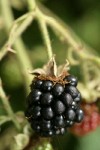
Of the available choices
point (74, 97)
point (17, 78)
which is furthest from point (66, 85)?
point (17, 78)

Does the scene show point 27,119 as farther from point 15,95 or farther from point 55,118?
point 15,95

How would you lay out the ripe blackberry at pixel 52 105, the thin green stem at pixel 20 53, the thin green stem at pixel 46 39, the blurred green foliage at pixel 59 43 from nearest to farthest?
the ripe blackberry at pixel 52 105, the thin green stem at pixel 46 39, the thin green stem at pixel 20 53, the blurred green foliage at pixel 59 43

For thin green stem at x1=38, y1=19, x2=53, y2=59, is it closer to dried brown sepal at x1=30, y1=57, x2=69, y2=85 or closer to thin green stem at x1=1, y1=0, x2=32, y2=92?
dried brown sepal at x1=30, y1=57, x2=69, y2=85

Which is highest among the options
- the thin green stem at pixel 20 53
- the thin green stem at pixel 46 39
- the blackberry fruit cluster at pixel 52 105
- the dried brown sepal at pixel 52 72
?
the thin green stem at pixel 20 53

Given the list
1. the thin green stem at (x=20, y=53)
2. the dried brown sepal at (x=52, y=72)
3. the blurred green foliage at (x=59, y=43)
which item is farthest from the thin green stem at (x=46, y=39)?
the blurred green foliage at (x=59, y=43)

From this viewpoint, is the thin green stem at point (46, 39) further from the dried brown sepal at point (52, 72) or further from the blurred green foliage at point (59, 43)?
the blurred green foliage at point (59, 43)

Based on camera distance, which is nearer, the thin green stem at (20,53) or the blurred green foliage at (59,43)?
the thin green stem at (20,53)

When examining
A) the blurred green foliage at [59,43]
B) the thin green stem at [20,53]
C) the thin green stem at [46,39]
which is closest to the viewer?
the thin green stem at [46,39]

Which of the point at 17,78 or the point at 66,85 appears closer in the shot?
the point at 66,85
